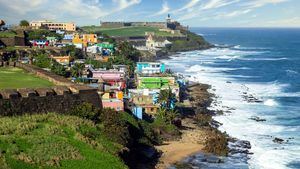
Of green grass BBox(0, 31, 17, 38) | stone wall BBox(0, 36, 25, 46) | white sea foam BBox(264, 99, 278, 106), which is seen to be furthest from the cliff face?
white sea foam BBox(264, 99, 278, 106)

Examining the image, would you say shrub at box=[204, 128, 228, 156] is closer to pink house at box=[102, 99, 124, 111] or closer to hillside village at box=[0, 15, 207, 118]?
hillside village at box=[0, 15, 207, 118]

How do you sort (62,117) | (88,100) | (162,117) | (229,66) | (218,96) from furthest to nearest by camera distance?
(229,66) < (218,96) < (162,117) < (88,100) < (62,117)

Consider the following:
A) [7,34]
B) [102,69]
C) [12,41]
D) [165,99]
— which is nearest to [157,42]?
[7,34]

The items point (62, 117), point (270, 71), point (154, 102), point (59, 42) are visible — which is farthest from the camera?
point (270, 71)

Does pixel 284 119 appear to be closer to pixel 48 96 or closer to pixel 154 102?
pixel 154 102

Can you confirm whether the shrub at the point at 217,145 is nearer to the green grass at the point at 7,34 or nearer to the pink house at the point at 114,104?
the pink house at the point at 114,104

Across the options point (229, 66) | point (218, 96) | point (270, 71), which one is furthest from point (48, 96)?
point (229, 66)
